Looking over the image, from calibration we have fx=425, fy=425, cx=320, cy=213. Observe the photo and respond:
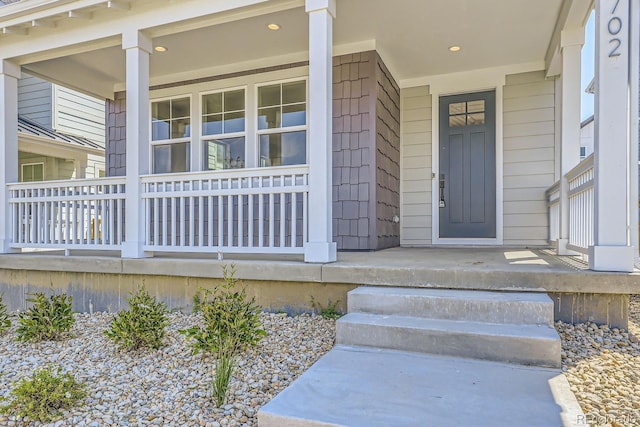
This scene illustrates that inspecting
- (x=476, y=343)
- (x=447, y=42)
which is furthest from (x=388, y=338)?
(x=447, y=42)

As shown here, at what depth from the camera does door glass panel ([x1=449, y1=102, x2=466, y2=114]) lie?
559cm

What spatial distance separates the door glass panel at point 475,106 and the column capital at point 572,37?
4.82ft

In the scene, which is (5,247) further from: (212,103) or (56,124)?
(56,124)

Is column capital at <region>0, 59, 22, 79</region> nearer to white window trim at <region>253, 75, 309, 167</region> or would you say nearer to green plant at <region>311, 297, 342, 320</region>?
white window trim at <region>253, 75, 309, 167</region>

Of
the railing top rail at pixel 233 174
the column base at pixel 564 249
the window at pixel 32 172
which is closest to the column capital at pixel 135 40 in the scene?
the railing top rail at pixel 233 174

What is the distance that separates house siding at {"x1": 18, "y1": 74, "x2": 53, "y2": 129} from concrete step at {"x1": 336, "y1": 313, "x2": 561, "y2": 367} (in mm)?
9268

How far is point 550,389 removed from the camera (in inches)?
77.4

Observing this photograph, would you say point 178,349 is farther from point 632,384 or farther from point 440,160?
point 440,160

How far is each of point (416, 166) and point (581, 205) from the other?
8.27 feet

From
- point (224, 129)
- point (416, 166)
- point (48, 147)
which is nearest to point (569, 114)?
point (416, 166)

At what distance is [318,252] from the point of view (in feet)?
11.5

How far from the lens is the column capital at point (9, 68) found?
192 inches

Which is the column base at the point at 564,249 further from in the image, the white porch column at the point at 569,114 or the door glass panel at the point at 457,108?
the door glass panel at the point at 457,108

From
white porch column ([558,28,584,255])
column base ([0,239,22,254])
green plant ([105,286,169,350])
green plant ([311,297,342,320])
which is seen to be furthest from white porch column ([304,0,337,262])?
column base ([0,239,22,254])
